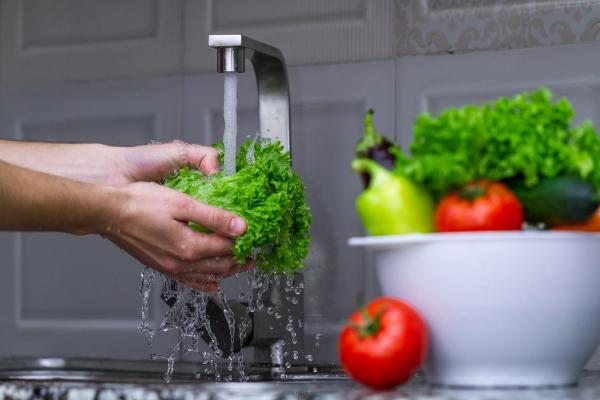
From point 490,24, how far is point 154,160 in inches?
28.0

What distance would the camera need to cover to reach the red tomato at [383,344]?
3.36 ft

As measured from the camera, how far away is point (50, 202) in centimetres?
142

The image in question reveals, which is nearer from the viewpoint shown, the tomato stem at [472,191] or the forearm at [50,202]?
the tomato stem at [472,191]

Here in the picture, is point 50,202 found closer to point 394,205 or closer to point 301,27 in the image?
point 394,205

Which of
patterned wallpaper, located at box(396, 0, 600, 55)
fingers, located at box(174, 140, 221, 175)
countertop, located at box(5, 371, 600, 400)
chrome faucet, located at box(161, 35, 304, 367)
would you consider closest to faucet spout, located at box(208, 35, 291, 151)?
chrome faucet, located at box(161, 35, 304, 367)

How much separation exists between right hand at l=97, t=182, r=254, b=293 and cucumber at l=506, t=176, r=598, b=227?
0.53 meters

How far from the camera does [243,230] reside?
1.51m

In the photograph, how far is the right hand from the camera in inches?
59.2

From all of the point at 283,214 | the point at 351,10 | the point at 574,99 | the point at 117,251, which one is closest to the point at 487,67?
the point at 574,99

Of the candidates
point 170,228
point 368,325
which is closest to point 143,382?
point 170,228

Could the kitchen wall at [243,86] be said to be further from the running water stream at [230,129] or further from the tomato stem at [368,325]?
the tomato stem at [368,325]

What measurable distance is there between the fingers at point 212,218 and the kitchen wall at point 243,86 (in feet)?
2.03

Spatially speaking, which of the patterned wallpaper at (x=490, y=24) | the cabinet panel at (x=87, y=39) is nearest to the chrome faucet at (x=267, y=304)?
the patterned wallpaper at (x=490, y=24)

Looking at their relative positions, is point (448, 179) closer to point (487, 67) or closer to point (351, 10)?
point (487, 67)
